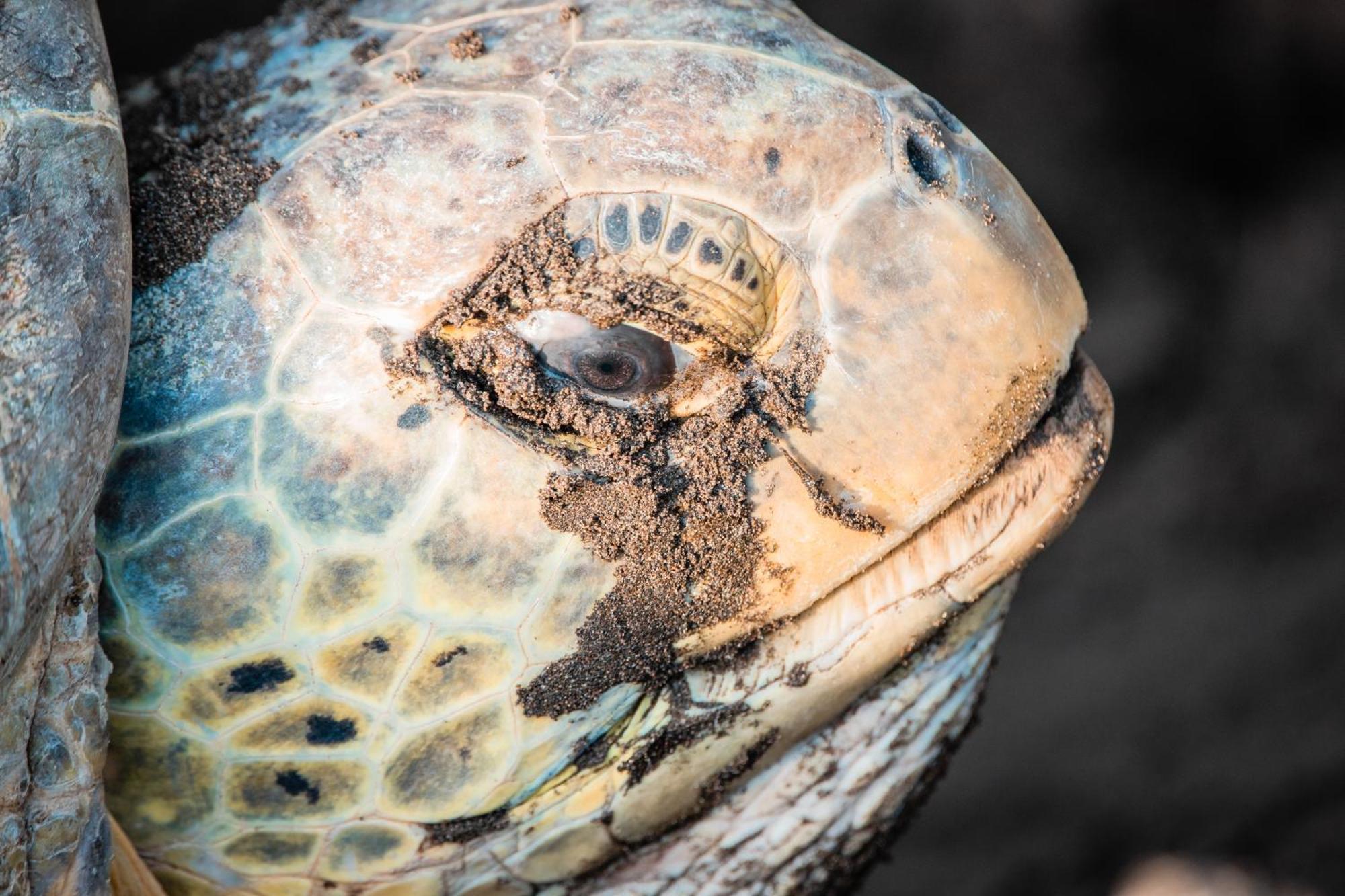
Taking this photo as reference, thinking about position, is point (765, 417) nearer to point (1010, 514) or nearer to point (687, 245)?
point (687, 245)

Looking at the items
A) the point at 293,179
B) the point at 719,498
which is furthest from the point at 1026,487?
the point at 293,179

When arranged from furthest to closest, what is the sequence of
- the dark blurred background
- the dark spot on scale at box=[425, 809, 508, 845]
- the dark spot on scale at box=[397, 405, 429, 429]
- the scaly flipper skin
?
the dark blurred background → the dark spot on scale at box=[425, 809, 508, 845] → the dark spot on scale at box=[397, 405, 429, 429] → the scaly flipper skin

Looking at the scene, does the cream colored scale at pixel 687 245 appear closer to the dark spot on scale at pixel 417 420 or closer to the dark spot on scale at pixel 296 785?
the dark spot on scale at pixel 417 420

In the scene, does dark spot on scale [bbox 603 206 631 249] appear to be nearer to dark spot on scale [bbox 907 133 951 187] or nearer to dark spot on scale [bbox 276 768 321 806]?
dark spot on scale [bbox 907 133 951 187]

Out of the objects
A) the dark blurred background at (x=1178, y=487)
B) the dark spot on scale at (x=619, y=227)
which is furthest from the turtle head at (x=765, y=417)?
the dark blurred background at (x=1178, y=487)

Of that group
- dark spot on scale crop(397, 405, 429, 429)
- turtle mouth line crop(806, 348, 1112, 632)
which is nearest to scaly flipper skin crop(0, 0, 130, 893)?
dark spot on scale crop(397, 405, 429, 429)

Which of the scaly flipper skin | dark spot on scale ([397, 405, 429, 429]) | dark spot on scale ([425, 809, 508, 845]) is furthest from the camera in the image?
dark spot on scale ([425, 809, 508, 845])
